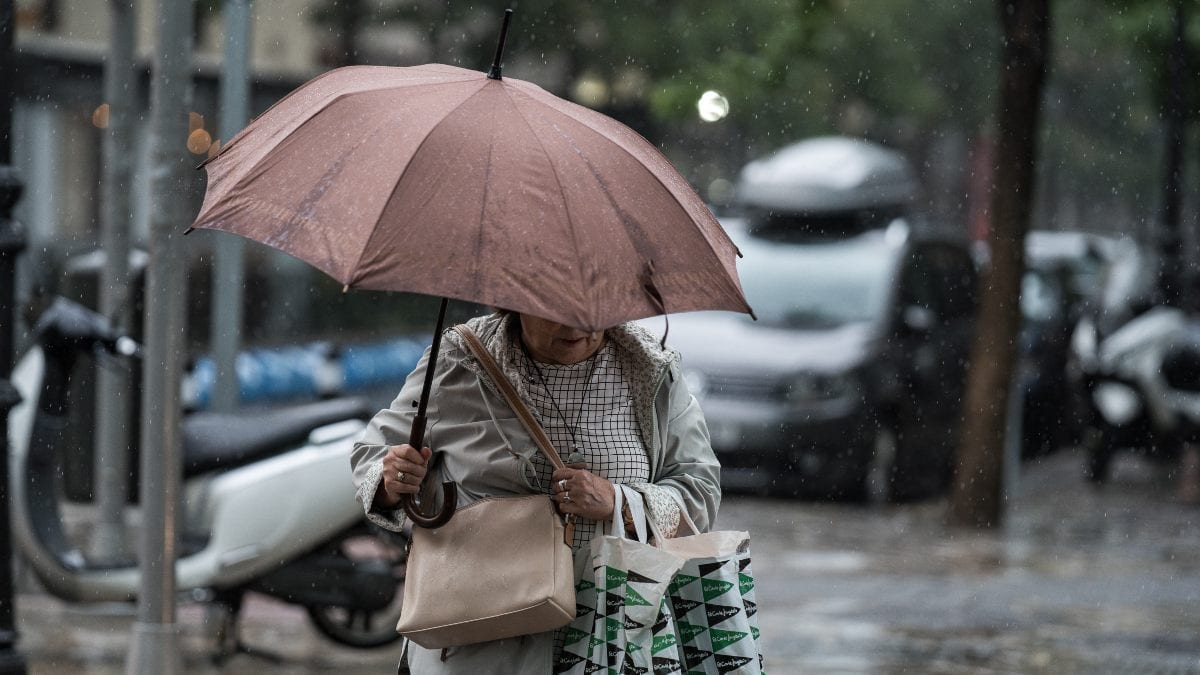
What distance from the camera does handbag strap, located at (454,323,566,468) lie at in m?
3.60

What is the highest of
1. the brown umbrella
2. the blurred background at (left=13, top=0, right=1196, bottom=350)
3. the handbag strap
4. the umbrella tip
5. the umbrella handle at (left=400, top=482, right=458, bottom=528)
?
the blurred background at (left=13, top=0, right=1196, bottom=350)

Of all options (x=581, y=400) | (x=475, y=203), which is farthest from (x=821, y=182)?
(x=475, y=203)

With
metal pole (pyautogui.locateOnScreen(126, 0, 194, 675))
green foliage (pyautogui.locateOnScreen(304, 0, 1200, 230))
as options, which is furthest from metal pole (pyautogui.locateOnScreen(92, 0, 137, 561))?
green foliage (pyautogui.locateOnScreen(304, 0, 1200, 230))

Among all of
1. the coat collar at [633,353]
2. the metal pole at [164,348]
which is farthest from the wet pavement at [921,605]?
the coat collar at [633,353]

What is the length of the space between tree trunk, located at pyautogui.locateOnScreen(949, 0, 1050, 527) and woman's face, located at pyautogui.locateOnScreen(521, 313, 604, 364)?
7628mm

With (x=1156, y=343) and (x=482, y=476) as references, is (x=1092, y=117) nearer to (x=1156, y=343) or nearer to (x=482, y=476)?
(x=1156, y=343)

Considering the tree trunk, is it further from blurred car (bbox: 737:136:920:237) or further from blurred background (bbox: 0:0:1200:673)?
blurred car (bbox: 737:136:920:237)

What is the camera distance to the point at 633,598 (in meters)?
3.50

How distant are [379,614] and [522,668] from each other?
4130 mm

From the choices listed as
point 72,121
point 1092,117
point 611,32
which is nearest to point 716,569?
point 611,32

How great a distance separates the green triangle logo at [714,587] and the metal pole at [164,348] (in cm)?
257

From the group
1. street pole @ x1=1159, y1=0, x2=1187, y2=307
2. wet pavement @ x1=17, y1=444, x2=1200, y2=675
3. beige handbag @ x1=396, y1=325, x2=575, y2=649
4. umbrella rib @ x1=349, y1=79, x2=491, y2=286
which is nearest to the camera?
umbrella rib @ x1=349, y1=79, x2=491, y2=286

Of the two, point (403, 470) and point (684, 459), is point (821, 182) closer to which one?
point (684, 459)

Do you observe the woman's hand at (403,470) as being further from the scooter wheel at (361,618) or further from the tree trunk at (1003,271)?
the tree trunk at (1003,271)
